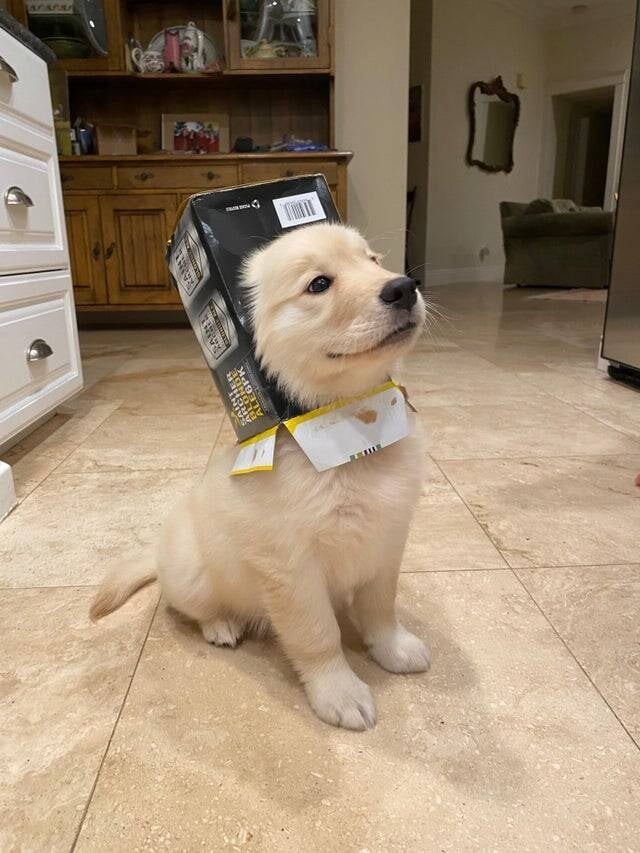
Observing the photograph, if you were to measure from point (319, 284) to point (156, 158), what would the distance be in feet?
10.2

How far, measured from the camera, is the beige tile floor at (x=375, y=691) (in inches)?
26.2

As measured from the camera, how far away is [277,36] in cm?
343

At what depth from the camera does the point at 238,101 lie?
12.8ft

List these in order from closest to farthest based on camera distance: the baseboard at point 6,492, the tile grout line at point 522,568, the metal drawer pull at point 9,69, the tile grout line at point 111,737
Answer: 1. the tile grout line at point 111,737
2. the tile grout line at point 522,568
3. the baseboard at point 6,492
4. the metal drawer pull at point 9,69

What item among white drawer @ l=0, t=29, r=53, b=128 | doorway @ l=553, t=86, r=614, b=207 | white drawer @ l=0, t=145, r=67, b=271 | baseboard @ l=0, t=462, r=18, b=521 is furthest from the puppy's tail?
doorway @ l=553, t=86, r=614, b=207

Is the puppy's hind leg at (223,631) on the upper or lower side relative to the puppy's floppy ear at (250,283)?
lower

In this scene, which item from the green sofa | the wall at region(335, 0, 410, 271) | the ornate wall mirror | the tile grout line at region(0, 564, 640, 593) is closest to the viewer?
the tile grout line at region(0, 564, 640, 593)

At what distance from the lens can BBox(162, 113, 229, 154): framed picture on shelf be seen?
12.7ft

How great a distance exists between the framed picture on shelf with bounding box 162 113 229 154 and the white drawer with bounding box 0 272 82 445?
2.18m

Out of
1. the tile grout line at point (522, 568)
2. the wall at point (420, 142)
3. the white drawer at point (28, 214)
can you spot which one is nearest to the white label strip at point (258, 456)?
the tile grout line at point (522, 568)

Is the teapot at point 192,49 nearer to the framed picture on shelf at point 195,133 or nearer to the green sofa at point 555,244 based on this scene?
the framed picture on shelf at point 195,133

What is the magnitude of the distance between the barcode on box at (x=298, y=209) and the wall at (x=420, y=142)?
5775 mm

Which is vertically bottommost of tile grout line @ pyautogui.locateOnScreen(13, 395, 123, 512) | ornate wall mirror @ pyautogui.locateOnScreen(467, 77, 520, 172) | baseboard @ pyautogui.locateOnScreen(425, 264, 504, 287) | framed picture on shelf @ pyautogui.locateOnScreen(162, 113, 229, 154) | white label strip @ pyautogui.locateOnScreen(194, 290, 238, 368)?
tile grout line @ pyautogui.locateOnScreen(13, 395, 123, 512)

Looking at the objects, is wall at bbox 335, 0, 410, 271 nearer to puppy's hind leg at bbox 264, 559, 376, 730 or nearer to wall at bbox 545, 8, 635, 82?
puppy's hind leg at bbox 264, 559, 376, 730
